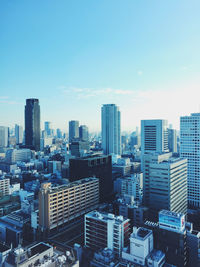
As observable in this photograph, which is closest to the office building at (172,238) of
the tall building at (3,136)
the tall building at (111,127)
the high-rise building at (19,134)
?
the tall building at (111,127)

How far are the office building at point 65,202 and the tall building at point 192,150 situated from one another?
19.9 m

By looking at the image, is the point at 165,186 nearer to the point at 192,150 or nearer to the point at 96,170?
the point at 192,150

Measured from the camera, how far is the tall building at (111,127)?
102125 millimetres

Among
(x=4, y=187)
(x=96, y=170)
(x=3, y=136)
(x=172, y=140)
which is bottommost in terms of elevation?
(x=4, y=187)

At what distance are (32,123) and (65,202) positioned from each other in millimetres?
104848

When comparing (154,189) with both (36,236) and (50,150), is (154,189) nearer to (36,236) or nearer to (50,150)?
(36,236)

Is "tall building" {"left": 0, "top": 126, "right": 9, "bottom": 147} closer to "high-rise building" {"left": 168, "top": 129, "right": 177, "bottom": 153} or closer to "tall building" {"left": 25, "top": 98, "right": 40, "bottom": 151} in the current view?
"tall building" {"left": 25, "top": 98, "right": 40, "bottom": 151}

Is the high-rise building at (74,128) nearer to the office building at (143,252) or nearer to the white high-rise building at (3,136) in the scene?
the white high-rise building at (3,136)

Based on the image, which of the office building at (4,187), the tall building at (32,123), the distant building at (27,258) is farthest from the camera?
the tall building at (32,123)

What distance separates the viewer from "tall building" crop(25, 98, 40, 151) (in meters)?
131

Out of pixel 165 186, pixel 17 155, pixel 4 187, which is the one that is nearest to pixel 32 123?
pixel 17 155

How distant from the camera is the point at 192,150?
44281 millimetres

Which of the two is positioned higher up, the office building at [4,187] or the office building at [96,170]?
the office building at [96,170]

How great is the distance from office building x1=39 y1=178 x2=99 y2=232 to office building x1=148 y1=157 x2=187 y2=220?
10.7 m
